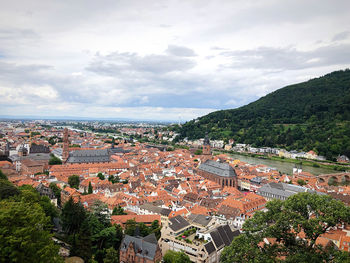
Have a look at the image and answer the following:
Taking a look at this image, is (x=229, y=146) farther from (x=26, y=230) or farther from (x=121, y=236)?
(x=26, y=230)

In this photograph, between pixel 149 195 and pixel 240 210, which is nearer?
pixel 240 210

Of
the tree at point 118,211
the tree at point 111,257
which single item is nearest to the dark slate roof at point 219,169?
the tree at point 118,211

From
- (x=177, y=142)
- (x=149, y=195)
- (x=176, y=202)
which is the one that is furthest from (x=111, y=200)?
(x=177, y=142)

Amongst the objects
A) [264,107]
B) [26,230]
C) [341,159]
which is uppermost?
[264,107]

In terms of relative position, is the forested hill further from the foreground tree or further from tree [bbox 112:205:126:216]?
the foreground tree

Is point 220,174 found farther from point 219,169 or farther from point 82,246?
point 82,246

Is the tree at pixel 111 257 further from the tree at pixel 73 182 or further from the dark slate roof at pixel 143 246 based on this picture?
the tree at pixel 73 182

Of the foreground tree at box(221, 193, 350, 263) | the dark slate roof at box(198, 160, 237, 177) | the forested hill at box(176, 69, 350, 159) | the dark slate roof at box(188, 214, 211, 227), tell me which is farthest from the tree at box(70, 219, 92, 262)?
the forested hill at box(176, 69, 350, 159)
